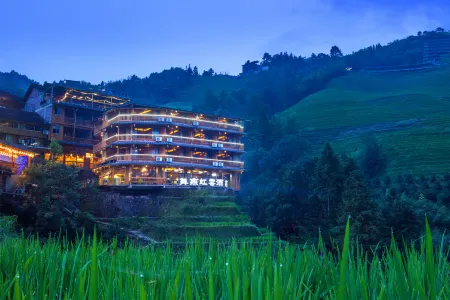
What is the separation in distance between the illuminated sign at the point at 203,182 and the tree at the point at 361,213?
16510mm

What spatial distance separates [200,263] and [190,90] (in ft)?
457

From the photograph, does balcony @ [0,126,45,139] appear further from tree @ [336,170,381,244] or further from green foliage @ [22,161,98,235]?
tree @ [336,170,381,244]

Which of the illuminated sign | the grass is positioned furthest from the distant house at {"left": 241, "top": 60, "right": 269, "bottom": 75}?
the grass

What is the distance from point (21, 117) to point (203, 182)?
21967mm

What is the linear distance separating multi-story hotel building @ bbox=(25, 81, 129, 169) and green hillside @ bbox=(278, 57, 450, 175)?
116 ft

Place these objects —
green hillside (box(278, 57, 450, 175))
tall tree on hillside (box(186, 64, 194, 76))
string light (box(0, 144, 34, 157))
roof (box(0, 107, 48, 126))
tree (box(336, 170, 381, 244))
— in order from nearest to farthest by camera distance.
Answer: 1. tree (box(336, 170, 381, 244))
2. string light (box(0, 144, 34, 157))
3. roof (box(0, 107, 48, 126))
4. green hillside (box(278, 57, 450, 175))
5. tall tree on hillside (box(186, 64, 194, 76))

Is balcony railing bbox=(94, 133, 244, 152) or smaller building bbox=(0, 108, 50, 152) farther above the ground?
smaller building bbox=(0, 108, 50, 152)

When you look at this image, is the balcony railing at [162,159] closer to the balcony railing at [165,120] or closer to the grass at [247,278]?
the balcony railing at [165,120]

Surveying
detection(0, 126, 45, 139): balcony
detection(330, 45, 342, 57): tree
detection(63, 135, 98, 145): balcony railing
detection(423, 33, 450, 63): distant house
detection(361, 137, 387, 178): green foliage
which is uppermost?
detection(330, 45, 342, 57): tree

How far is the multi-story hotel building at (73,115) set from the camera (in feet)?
169

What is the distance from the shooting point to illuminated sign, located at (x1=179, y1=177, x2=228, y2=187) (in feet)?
148

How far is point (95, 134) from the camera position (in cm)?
5297

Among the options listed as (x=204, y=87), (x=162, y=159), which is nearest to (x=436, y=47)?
(x=204, y=87)

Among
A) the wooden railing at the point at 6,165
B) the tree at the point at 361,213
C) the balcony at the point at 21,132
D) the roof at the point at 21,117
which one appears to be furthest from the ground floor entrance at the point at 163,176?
the tree at the point at 361,213
